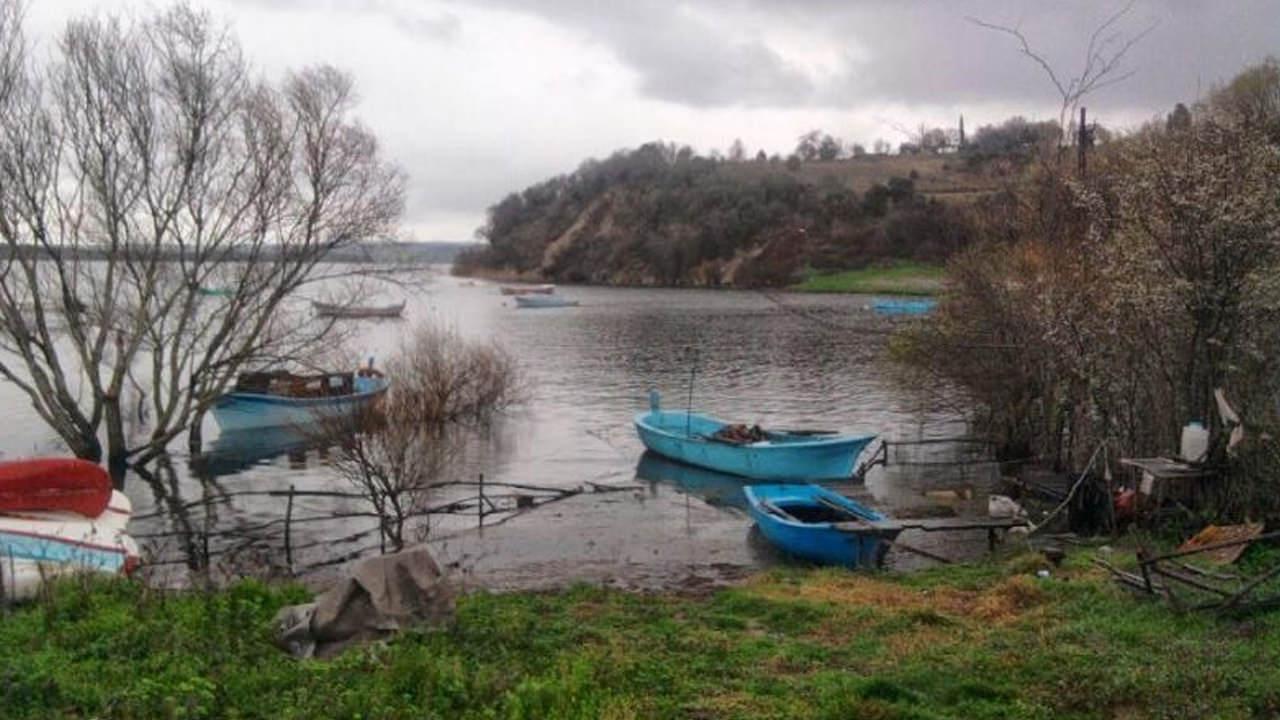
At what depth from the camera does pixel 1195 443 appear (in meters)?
15.2

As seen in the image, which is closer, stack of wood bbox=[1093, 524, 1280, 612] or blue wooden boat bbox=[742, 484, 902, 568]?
stack of wood bbox=[1093, 524, 1280, 612]

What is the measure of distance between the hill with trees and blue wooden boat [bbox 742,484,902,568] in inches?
1407

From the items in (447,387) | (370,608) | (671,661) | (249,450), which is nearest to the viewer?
(671,661)

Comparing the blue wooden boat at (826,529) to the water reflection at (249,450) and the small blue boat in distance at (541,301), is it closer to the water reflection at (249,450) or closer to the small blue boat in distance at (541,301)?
the water reflection at (249,450)

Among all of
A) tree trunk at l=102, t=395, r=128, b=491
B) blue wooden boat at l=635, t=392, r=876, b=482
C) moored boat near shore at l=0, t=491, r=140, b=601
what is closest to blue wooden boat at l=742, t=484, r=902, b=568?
blue wooden boat at l=635, t=392, r=876, b=482

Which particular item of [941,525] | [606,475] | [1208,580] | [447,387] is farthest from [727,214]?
[1208,580]

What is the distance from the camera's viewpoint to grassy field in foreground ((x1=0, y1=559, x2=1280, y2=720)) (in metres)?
7.40

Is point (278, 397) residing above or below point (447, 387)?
below

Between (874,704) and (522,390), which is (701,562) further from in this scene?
(522,390)

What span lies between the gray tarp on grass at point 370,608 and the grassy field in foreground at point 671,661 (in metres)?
0.24

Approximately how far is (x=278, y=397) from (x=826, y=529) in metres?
21.0

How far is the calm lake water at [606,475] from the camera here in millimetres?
17812

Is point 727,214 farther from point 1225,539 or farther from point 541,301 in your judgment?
point 1225,539

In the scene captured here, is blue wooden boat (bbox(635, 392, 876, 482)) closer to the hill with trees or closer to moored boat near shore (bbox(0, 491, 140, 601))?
moored boat near shore (bbox(0, 491, 140, 601))
